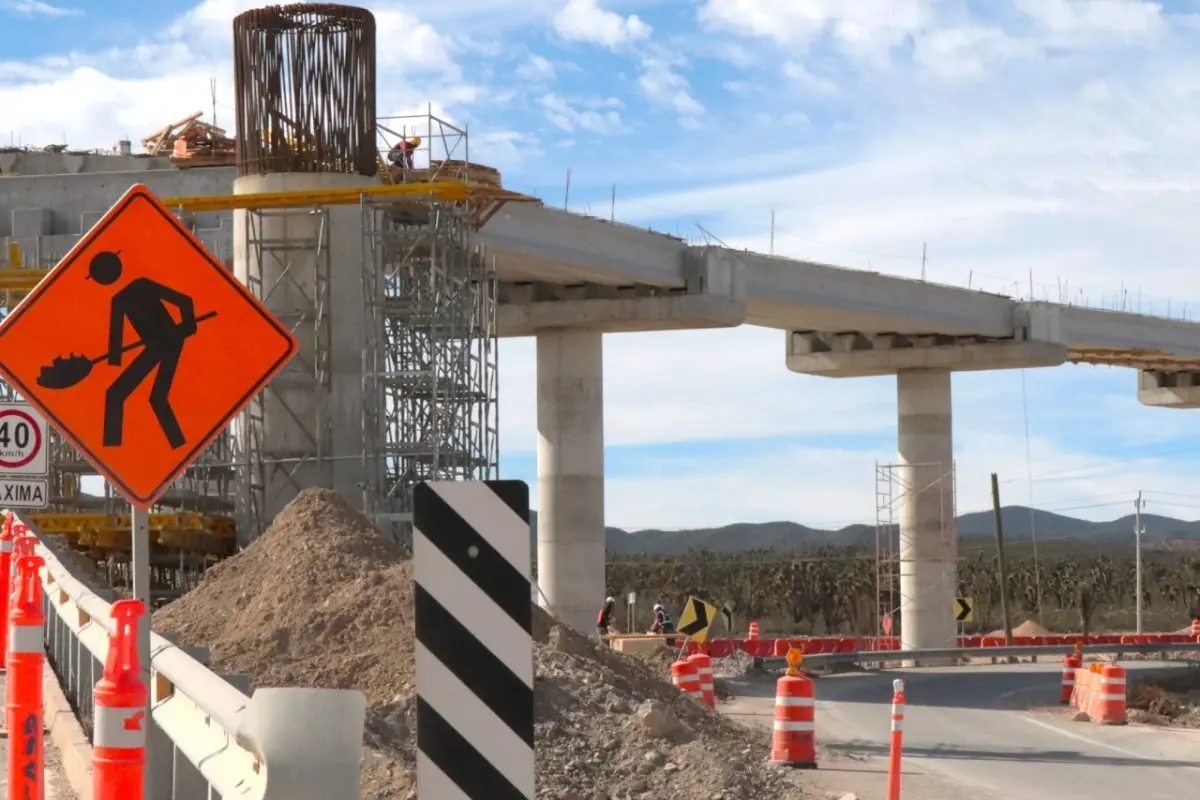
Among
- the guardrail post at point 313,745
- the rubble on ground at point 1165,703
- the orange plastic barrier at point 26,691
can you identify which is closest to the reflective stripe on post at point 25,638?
the orange plastic barrier at point 26,691

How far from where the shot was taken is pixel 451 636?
5.35m

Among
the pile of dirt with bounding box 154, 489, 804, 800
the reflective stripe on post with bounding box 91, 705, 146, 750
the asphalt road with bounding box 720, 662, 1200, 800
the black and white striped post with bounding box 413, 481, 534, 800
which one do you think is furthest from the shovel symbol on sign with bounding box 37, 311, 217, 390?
the asphalt road with bounding box 720, 662, 1200, 800

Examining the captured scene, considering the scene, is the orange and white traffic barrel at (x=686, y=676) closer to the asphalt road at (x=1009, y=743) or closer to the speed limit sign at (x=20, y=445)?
the asphalt road at (x=1009, y=743)

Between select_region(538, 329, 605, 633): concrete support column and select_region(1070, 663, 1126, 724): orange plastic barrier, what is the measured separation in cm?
1833

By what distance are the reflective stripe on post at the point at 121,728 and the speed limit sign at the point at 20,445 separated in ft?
44.1

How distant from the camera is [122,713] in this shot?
6473mm

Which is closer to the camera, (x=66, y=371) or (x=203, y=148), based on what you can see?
(x=66, y=371)

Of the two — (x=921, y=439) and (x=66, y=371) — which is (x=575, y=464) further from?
(x=66, y=371)

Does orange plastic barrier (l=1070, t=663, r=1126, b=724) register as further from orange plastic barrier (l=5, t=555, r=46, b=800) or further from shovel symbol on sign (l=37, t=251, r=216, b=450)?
shovel symbol on sign (l=37, t=251, r=216, b=450)

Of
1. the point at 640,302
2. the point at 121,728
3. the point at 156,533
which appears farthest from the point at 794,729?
the point at 640,302

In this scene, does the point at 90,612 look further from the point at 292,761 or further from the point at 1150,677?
the point at 1150,677

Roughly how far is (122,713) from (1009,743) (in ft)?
60.9

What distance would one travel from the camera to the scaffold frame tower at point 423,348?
3322 cm

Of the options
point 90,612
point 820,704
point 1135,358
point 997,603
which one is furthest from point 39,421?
point 997,603
